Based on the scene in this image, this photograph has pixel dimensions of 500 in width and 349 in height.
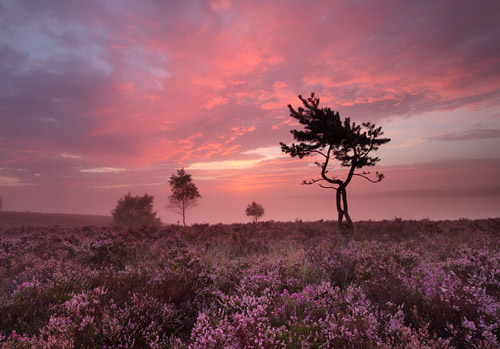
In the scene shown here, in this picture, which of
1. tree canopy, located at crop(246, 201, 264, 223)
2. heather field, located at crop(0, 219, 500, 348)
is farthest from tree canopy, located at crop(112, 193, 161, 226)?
heather field, located at crop(0, 219, 500, 348)

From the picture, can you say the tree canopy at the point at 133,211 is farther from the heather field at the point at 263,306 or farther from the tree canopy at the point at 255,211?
the heather field at the point at 263,306

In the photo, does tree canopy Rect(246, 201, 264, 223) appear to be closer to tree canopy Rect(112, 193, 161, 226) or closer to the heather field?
tree canopy Rect(112, 193, 161, 226)

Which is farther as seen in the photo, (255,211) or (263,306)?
(255,211)

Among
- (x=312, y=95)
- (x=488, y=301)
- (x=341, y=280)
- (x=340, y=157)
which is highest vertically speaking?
(x=312, y=95)

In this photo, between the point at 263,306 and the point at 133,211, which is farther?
the point at 133,211

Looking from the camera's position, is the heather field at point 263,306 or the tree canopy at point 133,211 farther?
the tree canopy at point 133,211

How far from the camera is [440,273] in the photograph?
533 centimetres

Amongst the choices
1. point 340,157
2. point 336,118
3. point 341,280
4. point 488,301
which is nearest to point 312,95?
point 336,118

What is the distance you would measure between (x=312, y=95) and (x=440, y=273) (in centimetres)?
1110

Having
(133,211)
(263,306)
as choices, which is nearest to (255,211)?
(133,211)

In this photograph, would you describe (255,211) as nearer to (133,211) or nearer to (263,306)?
(133,211)

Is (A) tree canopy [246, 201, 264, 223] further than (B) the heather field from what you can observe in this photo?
Yes

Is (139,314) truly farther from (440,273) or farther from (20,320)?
(440,273)

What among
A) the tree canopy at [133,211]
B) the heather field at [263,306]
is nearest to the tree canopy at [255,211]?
the tree canopy at [133,211]
